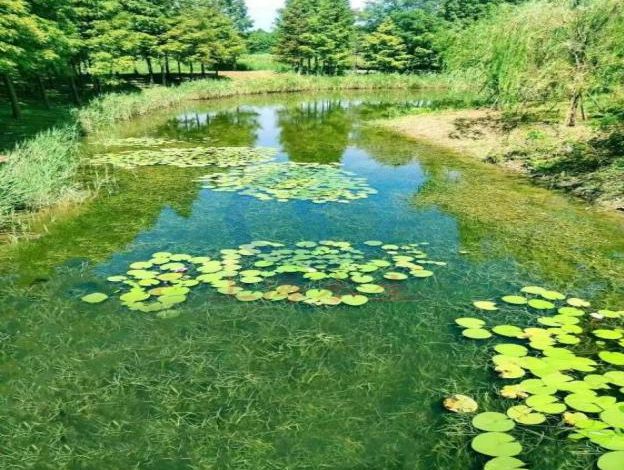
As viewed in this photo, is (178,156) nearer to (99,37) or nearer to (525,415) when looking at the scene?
(525,415)

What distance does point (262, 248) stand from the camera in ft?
20.4

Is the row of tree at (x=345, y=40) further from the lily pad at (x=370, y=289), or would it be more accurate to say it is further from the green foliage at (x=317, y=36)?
the lily pad at (x=370, y=289)

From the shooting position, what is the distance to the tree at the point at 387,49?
40.7m

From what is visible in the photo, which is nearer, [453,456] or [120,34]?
[453,456]

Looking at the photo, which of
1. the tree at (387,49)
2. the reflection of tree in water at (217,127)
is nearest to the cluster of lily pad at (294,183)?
the reflection of tree in water at (217,127)

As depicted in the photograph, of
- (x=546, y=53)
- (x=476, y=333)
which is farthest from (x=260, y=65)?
(x=476, y=333)

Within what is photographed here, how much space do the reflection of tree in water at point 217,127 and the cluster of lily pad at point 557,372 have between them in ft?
35.9

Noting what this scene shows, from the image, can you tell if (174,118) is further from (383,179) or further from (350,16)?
(350,16)

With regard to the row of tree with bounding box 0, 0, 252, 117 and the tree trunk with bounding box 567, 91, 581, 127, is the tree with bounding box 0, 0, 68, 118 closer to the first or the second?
the row of tree with bounding box 0, 0, 252, 117

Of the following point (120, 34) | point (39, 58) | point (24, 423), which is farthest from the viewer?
point (120, 34)

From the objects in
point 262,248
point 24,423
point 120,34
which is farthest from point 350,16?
point 24,423

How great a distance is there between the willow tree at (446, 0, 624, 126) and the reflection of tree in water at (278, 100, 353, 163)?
5050 mm

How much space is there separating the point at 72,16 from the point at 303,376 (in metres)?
21.3

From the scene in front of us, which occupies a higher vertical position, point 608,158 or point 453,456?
point 608,158
